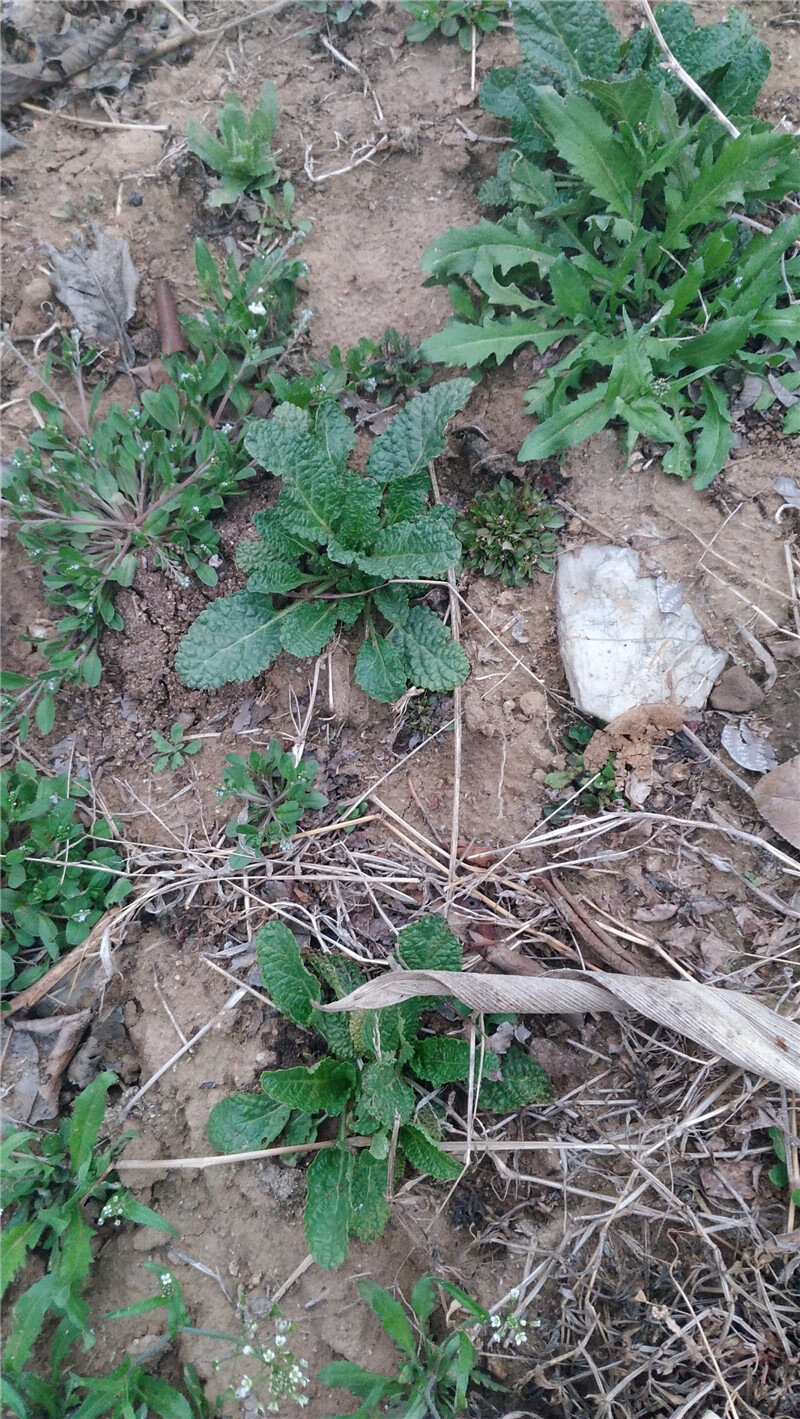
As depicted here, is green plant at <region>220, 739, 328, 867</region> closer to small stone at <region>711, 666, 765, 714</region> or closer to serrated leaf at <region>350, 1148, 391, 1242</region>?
serrated leaf at <region>350, 1148, 391, 1242</region>

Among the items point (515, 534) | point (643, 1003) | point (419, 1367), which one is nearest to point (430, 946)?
point (643, 1003)

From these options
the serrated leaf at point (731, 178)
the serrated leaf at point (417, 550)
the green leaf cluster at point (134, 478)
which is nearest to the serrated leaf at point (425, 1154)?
the serrated leaf at point (417, 550)

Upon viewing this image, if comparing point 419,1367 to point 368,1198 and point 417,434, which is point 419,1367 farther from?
point 417,434

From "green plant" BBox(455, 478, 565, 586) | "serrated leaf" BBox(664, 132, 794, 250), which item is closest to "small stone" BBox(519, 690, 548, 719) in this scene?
"green plant" BBox(455, 478, 565, 586)

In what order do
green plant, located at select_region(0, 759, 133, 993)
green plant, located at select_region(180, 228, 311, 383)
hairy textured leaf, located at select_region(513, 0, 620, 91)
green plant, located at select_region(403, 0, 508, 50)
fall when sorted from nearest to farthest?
1. green plant, located at select_region(0, 759, 133, 993)
2. hairy textured leaf, located at select_region(513, 0, 620, 91)
3. green plant, located at select_region(180, 228, 311, 383)
4. green plant, located at select_region(403, 0, 508, 50)

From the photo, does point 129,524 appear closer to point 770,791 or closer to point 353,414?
point 353,414

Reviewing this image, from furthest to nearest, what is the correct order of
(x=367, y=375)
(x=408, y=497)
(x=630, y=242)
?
(x=367, y=375) < (x=408, y=497) < (x=630, y=242)

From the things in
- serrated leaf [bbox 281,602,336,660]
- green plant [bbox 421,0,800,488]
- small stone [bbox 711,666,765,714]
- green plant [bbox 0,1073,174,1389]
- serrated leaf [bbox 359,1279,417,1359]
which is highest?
green plant [bbox 421,0,800,488]
